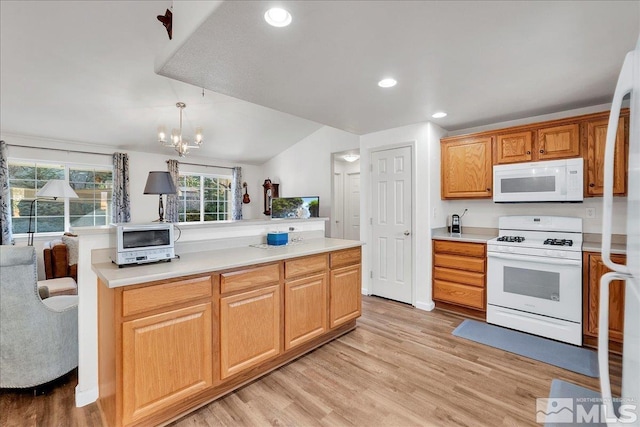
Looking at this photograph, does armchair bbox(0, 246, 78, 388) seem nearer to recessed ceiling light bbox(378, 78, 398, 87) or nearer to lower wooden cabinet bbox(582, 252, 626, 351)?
recessed ceiling light bbox(378, 78, 398, 87)

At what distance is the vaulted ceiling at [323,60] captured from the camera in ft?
5.18

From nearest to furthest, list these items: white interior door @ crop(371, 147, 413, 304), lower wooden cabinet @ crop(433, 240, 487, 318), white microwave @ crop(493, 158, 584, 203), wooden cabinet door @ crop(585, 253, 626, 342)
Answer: wooden cabinet door @ crop(585, 253, 626, 342) < white microwave @ crop(493, 158, 584, 203) < lower wooden cabinet @ crop(433, 240, 487, 318) < white interior door @ crop(371, 147, 413, 304)

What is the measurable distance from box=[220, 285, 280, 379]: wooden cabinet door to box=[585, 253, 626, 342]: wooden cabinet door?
2.79 m

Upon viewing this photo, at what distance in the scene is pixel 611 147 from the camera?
124cm

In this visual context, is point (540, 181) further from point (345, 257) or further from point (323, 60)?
point (323, 60)

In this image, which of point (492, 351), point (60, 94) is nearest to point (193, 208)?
point (60, 94)

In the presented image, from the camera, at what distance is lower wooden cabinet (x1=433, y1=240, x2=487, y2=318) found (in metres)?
3.21

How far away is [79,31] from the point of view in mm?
2818

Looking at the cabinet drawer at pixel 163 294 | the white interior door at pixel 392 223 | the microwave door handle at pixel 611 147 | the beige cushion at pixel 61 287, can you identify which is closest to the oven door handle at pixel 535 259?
the white interior door at pixel 392 223

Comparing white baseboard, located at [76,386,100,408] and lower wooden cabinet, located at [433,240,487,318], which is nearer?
white baseboard, located at [76,386,100,408]

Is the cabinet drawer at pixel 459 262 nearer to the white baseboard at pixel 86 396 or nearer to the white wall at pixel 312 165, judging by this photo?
the white wall at pixel 312 165

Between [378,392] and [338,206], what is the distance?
4.47 meters

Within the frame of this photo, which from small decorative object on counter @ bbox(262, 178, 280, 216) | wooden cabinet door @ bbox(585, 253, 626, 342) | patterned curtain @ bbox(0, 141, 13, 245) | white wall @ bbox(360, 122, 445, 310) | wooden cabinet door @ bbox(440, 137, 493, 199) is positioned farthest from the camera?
small decorative object on counter @ bbox(262, 178, 280, 216)

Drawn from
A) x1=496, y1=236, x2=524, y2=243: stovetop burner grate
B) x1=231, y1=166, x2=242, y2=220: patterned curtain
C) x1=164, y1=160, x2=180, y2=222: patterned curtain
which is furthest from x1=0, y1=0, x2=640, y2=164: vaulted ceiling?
x1=231, y1=166, x2=242, y2=220: patterned curtain
